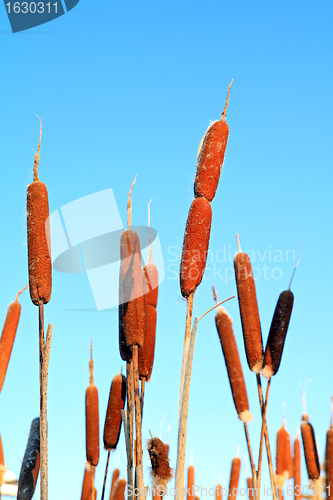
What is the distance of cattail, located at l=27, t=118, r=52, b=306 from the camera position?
4.80m

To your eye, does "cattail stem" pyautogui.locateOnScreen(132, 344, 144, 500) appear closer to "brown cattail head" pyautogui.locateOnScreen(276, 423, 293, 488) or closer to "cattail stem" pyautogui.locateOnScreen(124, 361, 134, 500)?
"cattail stem" pyautogui.locateOnScreen(124, 361, 134, 500)

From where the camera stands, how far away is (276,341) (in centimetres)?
550

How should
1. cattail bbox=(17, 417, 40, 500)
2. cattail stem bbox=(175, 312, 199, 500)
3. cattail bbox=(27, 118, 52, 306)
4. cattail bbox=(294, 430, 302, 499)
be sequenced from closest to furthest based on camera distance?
1. cattail stem bbox=(175, 312, 199, 500)
2. cattail bbox=(27, 118, 52, 306)
3. cattail bbox=(17, 417, 40, 500)
4. cattail bbox=(294, 430, 302, 499)

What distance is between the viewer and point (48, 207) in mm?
5070

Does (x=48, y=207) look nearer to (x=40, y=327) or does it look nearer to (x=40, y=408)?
(x=40, y=327)

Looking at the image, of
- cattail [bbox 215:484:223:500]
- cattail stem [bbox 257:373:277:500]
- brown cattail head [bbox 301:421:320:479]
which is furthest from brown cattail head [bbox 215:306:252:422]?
cattail [bbox 215:484:223:500]

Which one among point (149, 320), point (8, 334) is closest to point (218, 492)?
point (8, 334)

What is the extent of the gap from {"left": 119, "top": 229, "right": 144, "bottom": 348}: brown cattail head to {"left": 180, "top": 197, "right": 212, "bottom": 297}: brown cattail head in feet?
1.09

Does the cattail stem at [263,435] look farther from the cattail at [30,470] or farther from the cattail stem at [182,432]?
the cattail at [30,470]

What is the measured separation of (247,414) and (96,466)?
170cm

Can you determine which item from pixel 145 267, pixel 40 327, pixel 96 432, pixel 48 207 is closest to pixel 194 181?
pixel 145 267

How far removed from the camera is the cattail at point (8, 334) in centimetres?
580

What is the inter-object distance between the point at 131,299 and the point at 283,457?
539 centimetres

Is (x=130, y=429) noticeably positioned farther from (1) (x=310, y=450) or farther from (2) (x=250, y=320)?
(1) (x=310, y=450)
